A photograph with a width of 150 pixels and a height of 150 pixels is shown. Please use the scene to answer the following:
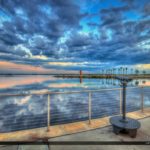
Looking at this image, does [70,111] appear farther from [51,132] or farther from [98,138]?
[98,138]

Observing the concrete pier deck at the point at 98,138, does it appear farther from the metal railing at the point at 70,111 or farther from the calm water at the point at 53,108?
the calm water at the point at 53,108

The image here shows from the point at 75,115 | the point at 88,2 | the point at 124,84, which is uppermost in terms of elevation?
the point at 88,2

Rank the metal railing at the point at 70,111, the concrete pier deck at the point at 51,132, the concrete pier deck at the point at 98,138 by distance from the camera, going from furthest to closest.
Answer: the metal railing at the point at 70,111 → the concrete pier deck at the point at 51,132 → the concrete pier deck at the point at 98,138

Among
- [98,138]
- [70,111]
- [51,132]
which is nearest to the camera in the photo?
[98,138]

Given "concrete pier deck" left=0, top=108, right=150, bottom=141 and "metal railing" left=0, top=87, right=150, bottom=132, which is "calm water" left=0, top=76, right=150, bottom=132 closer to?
"metal railing" left=0, top=87, right=150, bottom=132

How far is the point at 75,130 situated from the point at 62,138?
1.55 ft

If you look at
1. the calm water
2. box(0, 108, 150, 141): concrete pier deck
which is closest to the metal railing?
the calm water

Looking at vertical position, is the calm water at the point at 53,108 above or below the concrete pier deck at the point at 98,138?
below

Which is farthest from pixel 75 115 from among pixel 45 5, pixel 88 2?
pixel 45 5

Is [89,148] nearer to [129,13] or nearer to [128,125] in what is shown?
[128,125]

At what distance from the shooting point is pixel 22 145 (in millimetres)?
2209

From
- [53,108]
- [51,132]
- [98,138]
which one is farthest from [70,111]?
[98,138]

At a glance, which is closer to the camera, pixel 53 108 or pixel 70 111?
pixel 70 111

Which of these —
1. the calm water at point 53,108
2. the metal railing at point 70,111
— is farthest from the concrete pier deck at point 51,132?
the calm water at point 53,108
